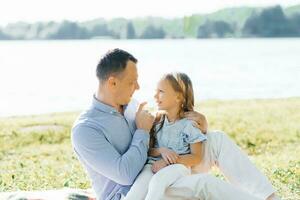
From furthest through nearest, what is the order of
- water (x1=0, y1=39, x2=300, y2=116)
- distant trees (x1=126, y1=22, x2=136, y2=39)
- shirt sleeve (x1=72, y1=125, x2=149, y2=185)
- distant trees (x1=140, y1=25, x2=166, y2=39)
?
distant trees (x1=140, y1=25, x2=166, y2=39) < distant trees (x1=126, y1=22, x2=136, y2=39) < water (x1=0, y1=39, x2=300, y2=116) < shirt sleeve (x1=72, y1=125, x2=149, y2=185)

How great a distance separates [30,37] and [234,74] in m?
5.81

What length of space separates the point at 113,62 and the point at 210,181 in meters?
0.77


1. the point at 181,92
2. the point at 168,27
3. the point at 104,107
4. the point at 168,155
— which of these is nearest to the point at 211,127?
the point at 181,92

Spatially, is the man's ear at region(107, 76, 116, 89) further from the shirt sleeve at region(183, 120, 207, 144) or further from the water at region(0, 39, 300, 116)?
the water at region(0, 39, 300, 116)

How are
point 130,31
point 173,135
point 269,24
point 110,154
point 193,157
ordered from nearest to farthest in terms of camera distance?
point 110,154 → point 193,157 → point 173,135 → point 130,31 → point 269,24

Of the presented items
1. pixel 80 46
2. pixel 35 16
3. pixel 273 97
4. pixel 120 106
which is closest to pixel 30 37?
pixel 35 16

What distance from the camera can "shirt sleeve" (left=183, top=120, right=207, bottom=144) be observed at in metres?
3.85

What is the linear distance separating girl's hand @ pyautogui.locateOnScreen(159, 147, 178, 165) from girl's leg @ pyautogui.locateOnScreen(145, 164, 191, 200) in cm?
5

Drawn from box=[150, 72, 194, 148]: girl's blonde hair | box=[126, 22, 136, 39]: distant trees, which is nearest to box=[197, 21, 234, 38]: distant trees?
box=[126, 22, 136, 39]: distant trees

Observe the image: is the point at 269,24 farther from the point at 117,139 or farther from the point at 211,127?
the point at 117,139

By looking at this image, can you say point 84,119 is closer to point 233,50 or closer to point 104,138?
point 104,138

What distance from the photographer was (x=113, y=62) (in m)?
3.65

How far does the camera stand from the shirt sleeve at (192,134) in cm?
385

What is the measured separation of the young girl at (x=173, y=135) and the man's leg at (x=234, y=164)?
0.28 feet
